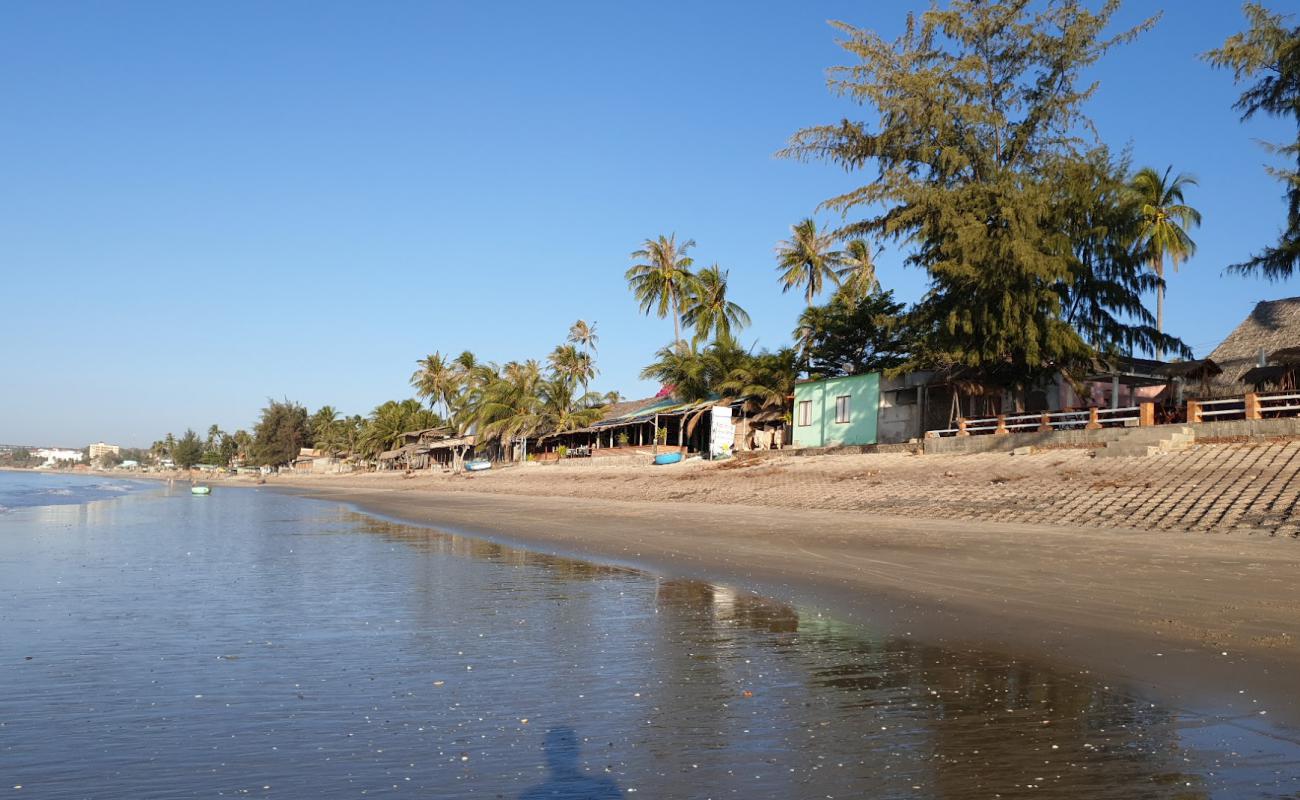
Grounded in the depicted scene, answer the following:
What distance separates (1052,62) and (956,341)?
35.4 feet

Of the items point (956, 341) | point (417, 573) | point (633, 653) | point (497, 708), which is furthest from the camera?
point (956, 341)

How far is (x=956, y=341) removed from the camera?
31.5 m

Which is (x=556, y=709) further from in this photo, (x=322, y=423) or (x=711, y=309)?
(x=322, y=423)

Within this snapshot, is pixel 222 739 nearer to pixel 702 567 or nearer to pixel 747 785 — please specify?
pixel 747 785

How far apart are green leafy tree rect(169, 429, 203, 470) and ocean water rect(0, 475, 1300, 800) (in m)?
169

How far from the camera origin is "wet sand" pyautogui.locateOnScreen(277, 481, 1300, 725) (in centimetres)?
765

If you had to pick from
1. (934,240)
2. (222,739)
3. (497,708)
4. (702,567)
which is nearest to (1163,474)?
(702,567)

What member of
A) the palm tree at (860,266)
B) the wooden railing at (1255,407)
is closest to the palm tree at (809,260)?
the palm tree at (860,266)

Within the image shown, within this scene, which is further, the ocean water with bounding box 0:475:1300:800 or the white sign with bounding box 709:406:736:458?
the white sign with bounding box 709:406:736:458

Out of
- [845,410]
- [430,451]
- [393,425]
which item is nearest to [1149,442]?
[845,410]

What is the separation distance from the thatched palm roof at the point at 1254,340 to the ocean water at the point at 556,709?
3412cm

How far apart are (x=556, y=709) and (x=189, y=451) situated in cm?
17775

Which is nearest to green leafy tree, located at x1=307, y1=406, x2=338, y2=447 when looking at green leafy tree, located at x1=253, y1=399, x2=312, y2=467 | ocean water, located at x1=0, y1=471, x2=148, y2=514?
green leafy tree, located at x1=253, y1=399, x2=312, y2=467

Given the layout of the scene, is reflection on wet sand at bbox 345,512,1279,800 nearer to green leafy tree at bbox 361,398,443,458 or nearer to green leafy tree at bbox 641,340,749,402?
green leafy tree at bbox 641,340,749,402
